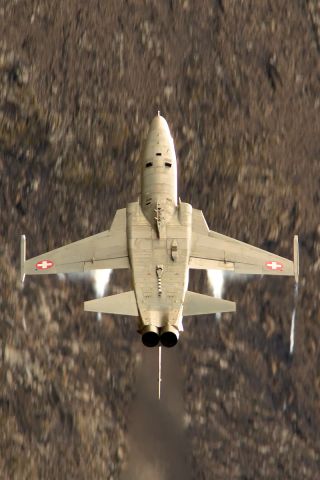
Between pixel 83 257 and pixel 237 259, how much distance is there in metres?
9.33

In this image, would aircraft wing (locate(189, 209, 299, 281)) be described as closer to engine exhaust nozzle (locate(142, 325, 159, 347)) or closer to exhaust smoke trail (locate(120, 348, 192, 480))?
engine exhaust nozzle (locate(142, 325, 159, 347))

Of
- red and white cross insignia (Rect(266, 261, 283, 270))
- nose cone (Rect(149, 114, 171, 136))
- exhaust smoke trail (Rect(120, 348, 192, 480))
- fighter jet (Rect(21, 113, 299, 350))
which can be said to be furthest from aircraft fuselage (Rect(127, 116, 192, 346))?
exhaust smoke trail (Rect(120, 348, 192, 480))

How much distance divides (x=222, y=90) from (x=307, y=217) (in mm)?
11241

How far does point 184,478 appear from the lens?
15188 cm

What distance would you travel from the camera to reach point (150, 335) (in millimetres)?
127188

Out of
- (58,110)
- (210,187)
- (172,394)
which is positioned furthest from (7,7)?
(172,394)

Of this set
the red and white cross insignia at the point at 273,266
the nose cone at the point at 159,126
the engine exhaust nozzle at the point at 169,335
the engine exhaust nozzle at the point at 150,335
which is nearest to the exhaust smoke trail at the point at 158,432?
the nose cone at the point at 159,126

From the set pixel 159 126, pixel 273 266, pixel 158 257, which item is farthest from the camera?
pixel 159 126

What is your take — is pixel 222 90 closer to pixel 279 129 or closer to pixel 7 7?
pixel 279 129

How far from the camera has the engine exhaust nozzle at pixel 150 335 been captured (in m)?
127

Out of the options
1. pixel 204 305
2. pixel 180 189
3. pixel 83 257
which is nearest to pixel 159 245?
pixel 83 257

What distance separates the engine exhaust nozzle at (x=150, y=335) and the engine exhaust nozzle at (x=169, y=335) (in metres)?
0.34

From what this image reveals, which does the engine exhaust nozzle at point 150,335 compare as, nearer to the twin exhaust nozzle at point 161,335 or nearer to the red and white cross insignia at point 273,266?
the twin exhaust nozzle at point 161,335

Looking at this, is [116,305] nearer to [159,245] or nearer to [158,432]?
[159,245]
